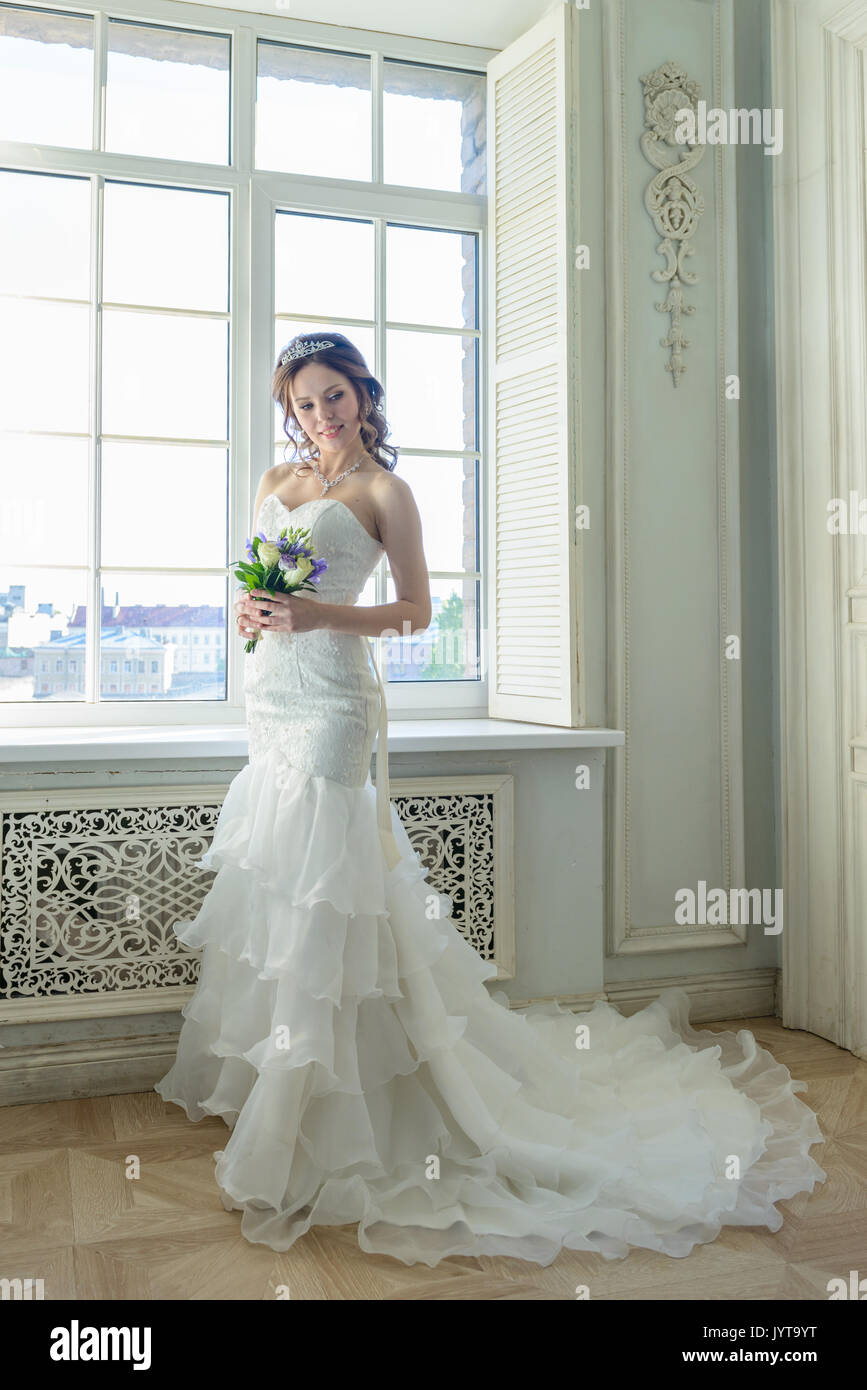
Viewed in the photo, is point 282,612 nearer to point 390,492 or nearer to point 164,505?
point 390,492

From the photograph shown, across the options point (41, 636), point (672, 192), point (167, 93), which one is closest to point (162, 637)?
point (41, 636)

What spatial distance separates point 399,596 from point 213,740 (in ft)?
2.20

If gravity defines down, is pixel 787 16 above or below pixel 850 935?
above

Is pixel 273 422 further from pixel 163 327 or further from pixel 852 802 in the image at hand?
pixel 852 802

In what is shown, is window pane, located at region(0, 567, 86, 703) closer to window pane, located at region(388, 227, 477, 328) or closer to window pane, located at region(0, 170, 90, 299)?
window pane, located at region(0, 170, 90, 299)

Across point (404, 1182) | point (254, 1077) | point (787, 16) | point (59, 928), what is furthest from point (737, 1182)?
point (787, 16)

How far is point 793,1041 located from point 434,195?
2.76 metres

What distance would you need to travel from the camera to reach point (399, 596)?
7.45ft

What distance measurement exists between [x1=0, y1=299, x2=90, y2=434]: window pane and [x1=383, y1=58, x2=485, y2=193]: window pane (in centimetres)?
109

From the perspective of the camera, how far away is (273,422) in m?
3.09

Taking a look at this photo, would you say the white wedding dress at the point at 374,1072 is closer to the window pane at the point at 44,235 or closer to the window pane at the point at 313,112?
the window pane at the point at 44,235

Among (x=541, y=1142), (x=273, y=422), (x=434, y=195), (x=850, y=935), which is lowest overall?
(x=541, y=1142)

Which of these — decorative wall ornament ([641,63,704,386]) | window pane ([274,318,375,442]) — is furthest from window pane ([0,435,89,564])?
decorative wall ornament ([641,63,704,386])

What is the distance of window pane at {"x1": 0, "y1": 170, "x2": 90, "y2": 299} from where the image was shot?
9.58 ft
